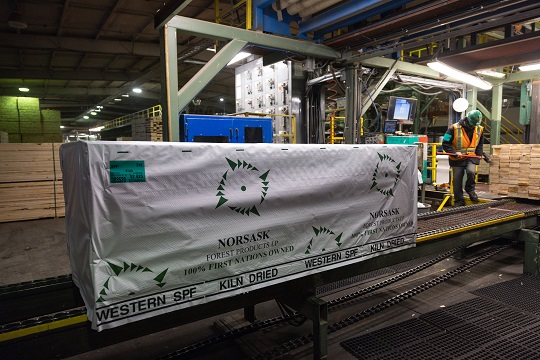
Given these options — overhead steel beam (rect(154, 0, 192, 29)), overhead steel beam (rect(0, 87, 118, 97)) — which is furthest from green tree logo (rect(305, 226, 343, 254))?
overhead steel beam (rect(0, 87, 118, 97))

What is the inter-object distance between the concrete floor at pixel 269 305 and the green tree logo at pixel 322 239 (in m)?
1.28

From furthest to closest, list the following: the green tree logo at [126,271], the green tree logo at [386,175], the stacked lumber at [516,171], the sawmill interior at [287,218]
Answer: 1. the stacked lumber at [516,171]
2. the green tree logo at [386,175]
3. the sawmill interior at [287,218]
4. the green tree logo at [126,271]

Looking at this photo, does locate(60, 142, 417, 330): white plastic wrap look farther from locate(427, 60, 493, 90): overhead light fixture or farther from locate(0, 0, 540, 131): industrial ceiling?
locate(427, 60, 493, 90): overhead light fixture

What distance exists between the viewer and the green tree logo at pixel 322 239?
2641 millimetres

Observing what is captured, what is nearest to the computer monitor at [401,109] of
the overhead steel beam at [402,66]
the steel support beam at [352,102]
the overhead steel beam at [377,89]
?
the overhead steel beam at [402,66]

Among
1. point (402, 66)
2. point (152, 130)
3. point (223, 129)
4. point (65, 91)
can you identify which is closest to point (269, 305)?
point (223, 129)

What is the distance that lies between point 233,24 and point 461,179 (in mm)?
5941

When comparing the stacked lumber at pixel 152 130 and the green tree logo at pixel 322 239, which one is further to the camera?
the stacked lumber at pixel 152 130

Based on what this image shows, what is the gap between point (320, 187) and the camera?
8.76ft

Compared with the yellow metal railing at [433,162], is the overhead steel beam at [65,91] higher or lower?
higher

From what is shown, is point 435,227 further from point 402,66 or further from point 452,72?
point 402,66

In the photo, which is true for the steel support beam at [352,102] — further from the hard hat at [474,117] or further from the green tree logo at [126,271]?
the green tree logo at [126,271]

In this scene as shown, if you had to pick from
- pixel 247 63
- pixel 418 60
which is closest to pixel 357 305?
pixel 418 60

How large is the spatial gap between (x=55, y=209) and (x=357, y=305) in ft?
27.8
